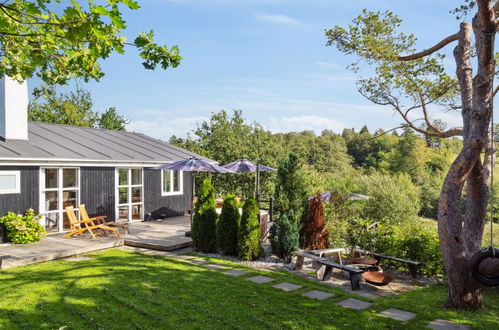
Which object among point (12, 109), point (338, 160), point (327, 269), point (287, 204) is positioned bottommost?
point (327, 269)

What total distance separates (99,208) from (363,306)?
9.42 m

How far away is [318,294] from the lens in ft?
21.2

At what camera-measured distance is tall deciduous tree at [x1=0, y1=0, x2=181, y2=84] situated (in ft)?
12.1

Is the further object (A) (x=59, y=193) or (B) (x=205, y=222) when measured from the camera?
(A) (x=59, y=193)

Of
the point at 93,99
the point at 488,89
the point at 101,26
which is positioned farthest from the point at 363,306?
the point at 93,99

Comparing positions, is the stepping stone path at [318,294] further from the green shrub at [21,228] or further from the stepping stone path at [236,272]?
the green shrub at [21,228]

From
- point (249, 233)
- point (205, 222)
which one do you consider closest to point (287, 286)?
point (249, 233)

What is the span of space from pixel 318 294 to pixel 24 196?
8497mm

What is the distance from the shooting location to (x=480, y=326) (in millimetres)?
5215

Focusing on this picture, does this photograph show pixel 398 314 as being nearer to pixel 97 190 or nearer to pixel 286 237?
pixel 286 237

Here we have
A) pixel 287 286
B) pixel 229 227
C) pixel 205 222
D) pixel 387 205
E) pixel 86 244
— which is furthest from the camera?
pixel 387 205

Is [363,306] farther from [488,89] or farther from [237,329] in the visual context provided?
[488,89]

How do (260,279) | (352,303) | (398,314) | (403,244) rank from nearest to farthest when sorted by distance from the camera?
(398,314) < (352,303) < (260,279) < (403,244)

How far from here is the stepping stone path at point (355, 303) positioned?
595 centimetres
